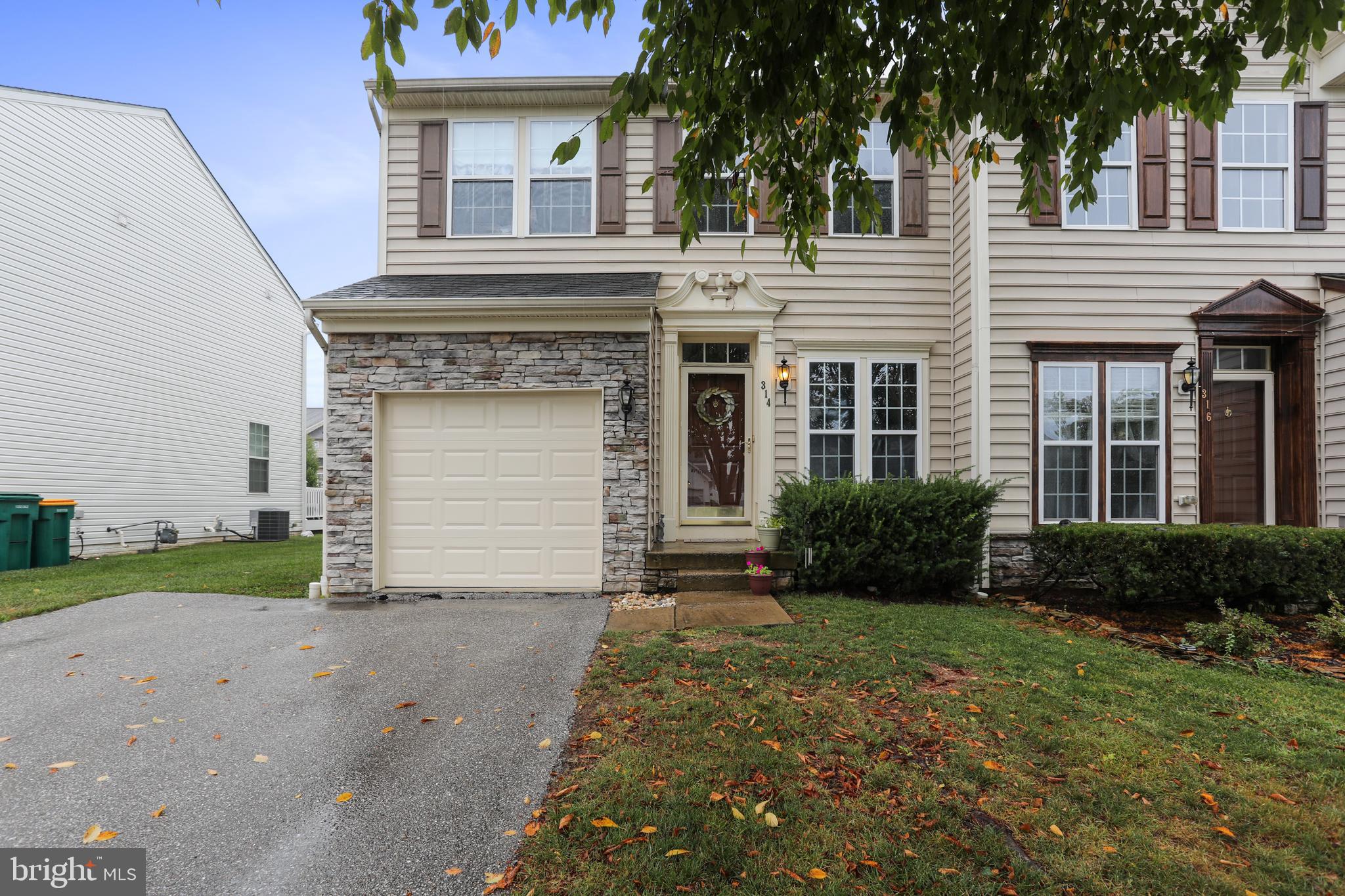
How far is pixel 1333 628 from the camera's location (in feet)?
16.0

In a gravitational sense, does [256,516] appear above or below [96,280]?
below

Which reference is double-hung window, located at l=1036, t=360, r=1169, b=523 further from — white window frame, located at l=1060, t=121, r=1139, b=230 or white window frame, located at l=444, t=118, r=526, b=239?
white window frame, located at l=444, t=118, r=526, b=239

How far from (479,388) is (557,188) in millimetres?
3021

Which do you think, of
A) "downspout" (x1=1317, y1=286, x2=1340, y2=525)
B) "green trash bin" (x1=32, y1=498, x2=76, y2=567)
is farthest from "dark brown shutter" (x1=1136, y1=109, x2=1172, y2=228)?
"green trash bin" (x1=32, y1=498, x2=76, y2=567)

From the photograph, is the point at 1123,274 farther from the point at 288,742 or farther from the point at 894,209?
the point at 288,742

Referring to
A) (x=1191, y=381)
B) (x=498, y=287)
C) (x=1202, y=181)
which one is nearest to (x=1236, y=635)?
(x=1191, y=381)

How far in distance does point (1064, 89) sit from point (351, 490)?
6699mm

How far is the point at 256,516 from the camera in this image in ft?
47.5

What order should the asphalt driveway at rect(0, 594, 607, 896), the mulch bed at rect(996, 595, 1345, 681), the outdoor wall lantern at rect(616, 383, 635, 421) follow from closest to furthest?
the asphalt driveway at rect(0, 594, 607, 896), the mulch bed at rect(996, 595, 1345, 681), the outdoor wall lantern at rect(616, 383, 635, 421)

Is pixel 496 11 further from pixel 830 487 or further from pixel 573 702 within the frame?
pixel 830 487

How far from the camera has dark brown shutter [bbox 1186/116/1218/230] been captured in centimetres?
721

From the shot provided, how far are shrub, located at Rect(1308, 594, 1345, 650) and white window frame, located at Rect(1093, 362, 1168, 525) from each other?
6.46 ft

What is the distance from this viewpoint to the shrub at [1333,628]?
4.85 m

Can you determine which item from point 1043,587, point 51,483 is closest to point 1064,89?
point 1043,587
